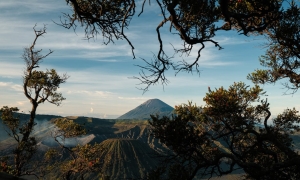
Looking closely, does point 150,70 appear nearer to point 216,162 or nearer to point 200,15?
point 200,15

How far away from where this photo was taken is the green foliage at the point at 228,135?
11367mm

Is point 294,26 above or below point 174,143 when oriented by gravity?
above

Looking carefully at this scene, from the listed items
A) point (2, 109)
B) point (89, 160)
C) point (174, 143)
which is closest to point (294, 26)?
point (174, 143)

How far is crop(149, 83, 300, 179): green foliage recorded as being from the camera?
11.4 m

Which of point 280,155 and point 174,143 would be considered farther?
point 280,155

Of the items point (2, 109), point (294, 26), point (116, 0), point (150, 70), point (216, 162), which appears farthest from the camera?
point (2, 109)

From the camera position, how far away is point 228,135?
15453 millimetres

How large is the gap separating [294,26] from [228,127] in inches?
Answer: 245

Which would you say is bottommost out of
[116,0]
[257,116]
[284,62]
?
[257,116]

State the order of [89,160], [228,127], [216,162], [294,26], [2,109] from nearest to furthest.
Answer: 1. [216,162]
2. [294,26]
3. [228,127]
4. [2,109]
5. [89,160]

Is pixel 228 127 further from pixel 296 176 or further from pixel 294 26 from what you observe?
pixel 294 26

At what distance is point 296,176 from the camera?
11633mm

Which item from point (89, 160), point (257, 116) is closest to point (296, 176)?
point (257, 116)

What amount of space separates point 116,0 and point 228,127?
30.7 feet
